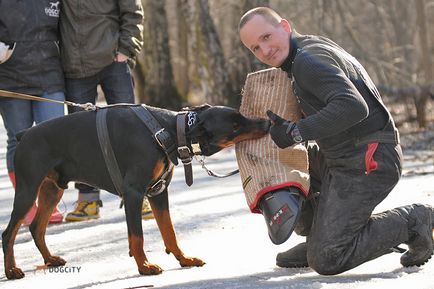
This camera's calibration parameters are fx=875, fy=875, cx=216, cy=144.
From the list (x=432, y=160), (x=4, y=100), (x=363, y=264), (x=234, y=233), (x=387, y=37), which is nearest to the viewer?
(x=363, y=264)

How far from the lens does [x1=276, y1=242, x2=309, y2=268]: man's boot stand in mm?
5078

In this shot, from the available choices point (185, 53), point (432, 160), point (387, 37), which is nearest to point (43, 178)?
point (432, 160)

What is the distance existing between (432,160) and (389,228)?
225 inches

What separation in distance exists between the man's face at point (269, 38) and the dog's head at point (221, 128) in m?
0.42

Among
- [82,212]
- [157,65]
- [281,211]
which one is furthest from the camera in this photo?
[157,65]

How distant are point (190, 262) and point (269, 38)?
1436 millimetres

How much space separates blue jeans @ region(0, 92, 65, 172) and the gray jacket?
300 mm

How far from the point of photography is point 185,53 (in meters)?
24.0

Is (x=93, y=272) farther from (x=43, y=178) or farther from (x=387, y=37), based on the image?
(x=387, y=37)

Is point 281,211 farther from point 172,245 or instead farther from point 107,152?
point 107,152

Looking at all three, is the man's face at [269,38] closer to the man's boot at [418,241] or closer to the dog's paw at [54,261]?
the man's boot at [418,241]

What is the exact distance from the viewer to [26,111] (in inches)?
264

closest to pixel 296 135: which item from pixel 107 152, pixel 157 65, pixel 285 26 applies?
pixel 285 26

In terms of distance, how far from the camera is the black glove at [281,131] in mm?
4500
